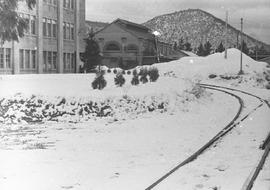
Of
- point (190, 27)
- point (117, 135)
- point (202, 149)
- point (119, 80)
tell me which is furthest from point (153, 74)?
point (202, 149)

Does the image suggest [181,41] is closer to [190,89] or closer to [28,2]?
[28,2]

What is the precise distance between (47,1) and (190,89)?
8782 millimetres

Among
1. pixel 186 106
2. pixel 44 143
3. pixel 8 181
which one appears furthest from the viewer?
pixel 186 106

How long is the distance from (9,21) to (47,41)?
1406 cm

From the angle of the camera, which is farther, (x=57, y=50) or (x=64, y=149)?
(x=57, y=50)

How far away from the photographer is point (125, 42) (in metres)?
12.5

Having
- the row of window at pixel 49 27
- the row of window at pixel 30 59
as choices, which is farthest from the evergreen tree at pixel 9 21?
→ the row of window at pixel 49 27

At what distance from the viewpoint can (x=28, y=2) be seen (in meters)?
13.2

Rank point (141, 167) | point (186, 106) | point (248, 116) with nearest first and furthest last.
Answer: point (141, 167) → point (248, 116) → point (186, 106)

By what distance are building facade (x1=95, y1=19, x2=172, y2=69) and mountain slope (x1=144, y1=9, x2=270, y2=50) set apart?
46cm

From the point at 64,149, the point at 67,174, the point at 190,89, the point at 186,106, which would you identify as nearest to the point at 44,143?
the point at 64,149

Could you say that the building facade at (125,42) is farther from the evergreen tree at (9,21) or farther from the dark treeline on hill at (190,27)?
the evergreen tree at (9,21)

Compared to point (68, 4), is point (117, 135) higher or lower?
lower

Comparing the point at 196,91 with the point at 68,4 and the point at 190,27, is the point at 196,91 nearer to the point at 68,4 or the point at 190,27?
the point at 68,4
